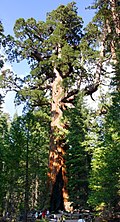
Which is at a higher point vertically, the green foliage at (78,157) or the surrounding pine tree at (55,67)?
the surrounding pine tree at (55,67)

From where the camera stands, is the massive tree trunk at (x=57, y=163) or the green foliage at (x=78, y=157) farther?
the massive tree trunk at (x=57, y=163)

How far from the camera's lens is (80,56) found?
2378 centimetres

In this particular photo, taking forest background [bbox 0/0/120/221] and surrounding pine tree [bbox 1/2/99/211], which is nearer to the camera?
forest background [bbox 0/0/120/221]

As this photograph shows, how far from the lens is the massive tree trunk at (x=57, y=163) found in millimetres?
23000

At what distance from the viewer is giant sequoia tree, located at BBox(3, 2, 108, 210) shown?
23.7 meters

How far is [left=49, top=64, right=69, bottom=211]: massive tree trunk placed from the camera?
23.0 m

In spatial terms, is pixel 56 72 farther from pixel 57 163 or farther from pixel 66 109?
pixel 57 163

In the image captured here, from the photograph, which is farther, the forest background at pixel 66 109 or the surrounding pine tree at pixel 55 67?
the surrounding pine tree at pixel 55 67

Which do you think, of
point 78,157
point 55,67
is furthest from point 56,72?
point 78,157

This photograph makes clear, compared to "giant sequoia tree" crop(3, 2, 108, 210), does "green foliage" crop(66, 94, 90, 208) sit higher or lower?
lower

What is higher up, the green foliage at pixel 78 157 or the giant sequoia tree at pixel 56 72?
→ the giant sequoia tree at pixel 56 72

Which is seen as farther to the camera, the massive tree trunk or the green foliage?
the massive tree trunk

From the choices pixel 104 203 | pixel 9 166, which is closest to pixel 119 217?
pixel 104 203

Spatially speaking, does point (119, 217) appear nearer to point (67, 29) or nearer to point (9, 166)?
point (9, 166)
